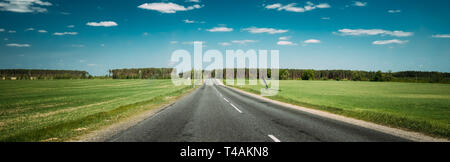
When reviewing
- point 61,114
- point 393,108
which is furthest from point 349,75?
point 61,114

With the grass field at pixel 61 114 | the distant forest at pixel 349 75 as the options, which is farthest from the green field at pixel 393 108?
the distant forest at pixel 349 75

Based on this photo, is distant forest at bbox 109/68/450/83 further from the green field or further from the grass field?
the grass field

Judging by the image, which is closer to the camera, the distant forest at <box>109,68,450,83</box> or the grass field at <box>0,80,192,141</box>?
the grass field at <box>0,80,192,141</box>

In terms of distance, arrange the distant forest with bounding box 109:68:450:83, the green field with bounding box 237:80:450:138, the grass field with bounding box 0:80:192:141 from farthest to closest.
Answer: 1. the distant forest with bounding box 109:68:450:83
2. the green field with bounding box 237:80:450:138
3. the grass field with bounding box 0:80:192:141

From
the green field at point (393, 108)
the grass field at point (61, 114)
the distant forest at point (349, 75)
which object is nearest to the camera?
the grass field at point (61, 114)

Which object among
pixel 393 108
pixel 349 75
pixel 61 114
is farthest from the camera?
pixel 349 75

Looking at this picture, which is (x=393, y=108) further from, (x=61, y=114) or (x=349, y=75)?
(x=349, y=75)

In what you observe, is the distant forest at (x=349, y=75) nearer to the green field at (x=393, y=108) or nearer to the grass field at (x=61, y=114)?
the green field at (x=393, y=108)

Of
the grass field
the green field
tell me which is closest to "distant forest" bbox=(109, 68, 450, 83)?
the green field
